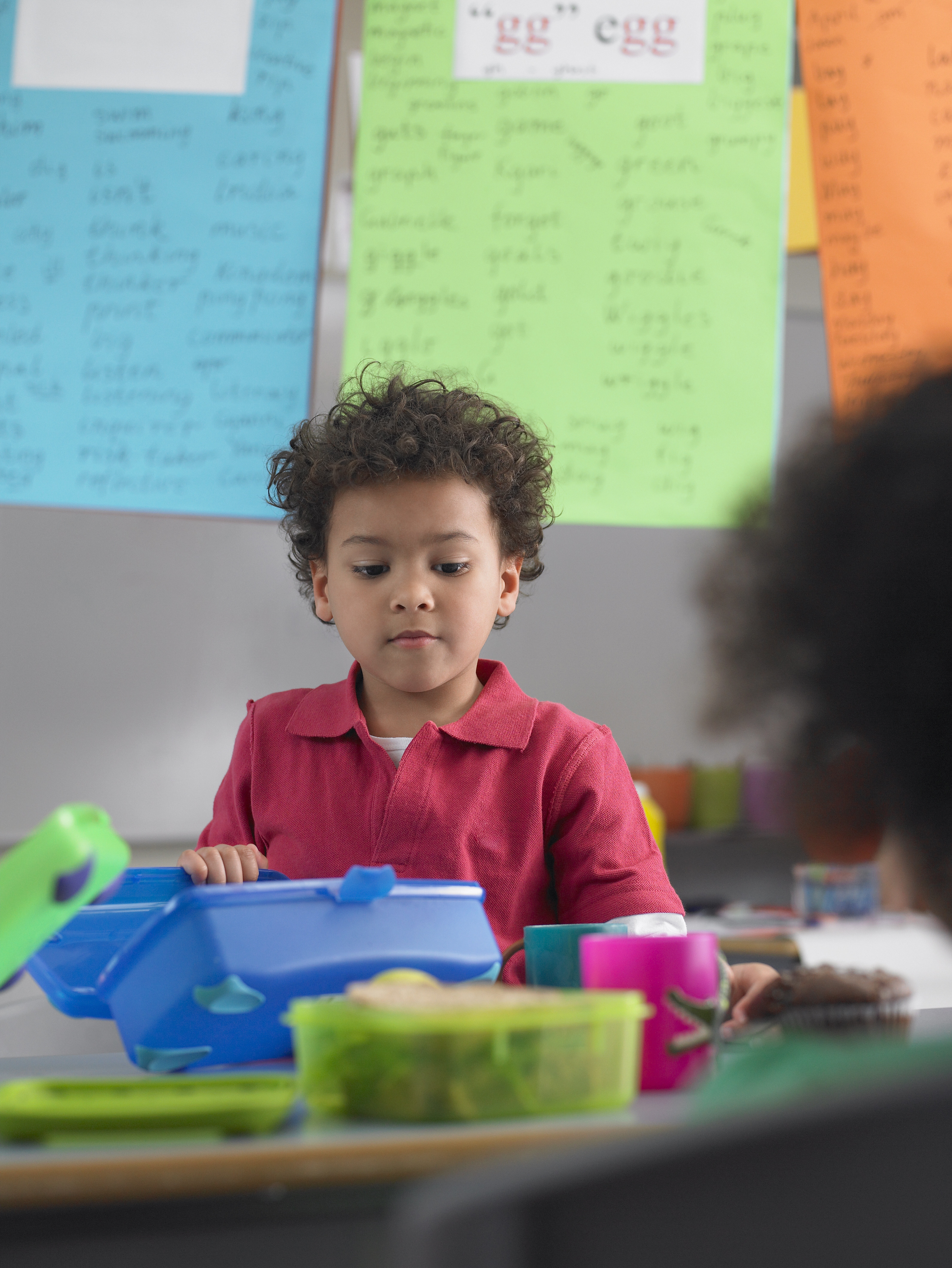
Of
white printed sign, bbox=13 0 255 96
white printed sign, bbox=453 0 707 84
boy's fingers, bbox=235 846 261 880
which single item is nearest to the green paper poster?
white printed sign, bbox=453 0 707 84

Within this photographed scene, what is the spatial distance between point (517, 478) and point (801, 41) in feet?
3.62

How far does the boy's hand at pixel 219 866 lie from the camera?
0.91m

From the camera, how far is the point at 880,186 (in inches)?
73.7

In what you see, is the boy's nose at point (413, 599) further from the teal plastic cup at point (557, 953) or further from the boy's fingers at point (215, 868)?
the teal plastic cup at point (557, 953)

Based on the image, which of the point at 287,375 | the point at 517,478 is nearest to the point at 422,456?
the point at 517,478

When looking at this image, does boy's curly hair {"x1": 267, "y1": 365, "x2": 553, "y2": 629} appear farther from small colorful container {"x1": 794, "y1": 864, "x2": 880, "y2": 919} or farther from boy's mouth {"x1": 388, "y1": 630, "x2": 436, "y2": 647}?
small colorful container {"x1": 794, "y1": 864, "x2": 880, "y2": 919}

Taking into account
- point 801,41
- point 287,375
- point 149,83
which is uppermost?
point 801,41

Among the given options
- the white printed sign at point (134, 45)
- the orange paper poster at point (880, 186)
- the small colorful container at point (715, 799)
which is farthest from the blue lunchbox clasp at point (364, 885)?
the small colorful container at point (715, 799)

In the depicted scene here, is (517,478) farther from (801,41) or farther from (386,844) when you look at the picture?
(801,41)

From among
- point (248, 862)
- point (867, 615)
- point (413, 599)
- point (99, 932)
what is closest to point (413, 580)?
point (413, 599)

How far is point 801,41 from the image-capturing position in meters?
1.91

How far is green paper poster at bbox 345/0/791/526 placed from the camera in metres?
1.83

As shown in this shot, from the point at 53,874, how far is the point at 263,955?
0.14 m

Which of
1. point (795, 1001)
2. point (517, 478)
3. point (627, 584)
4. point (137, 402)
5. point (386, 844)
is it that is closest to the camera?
point (795, 1001)
